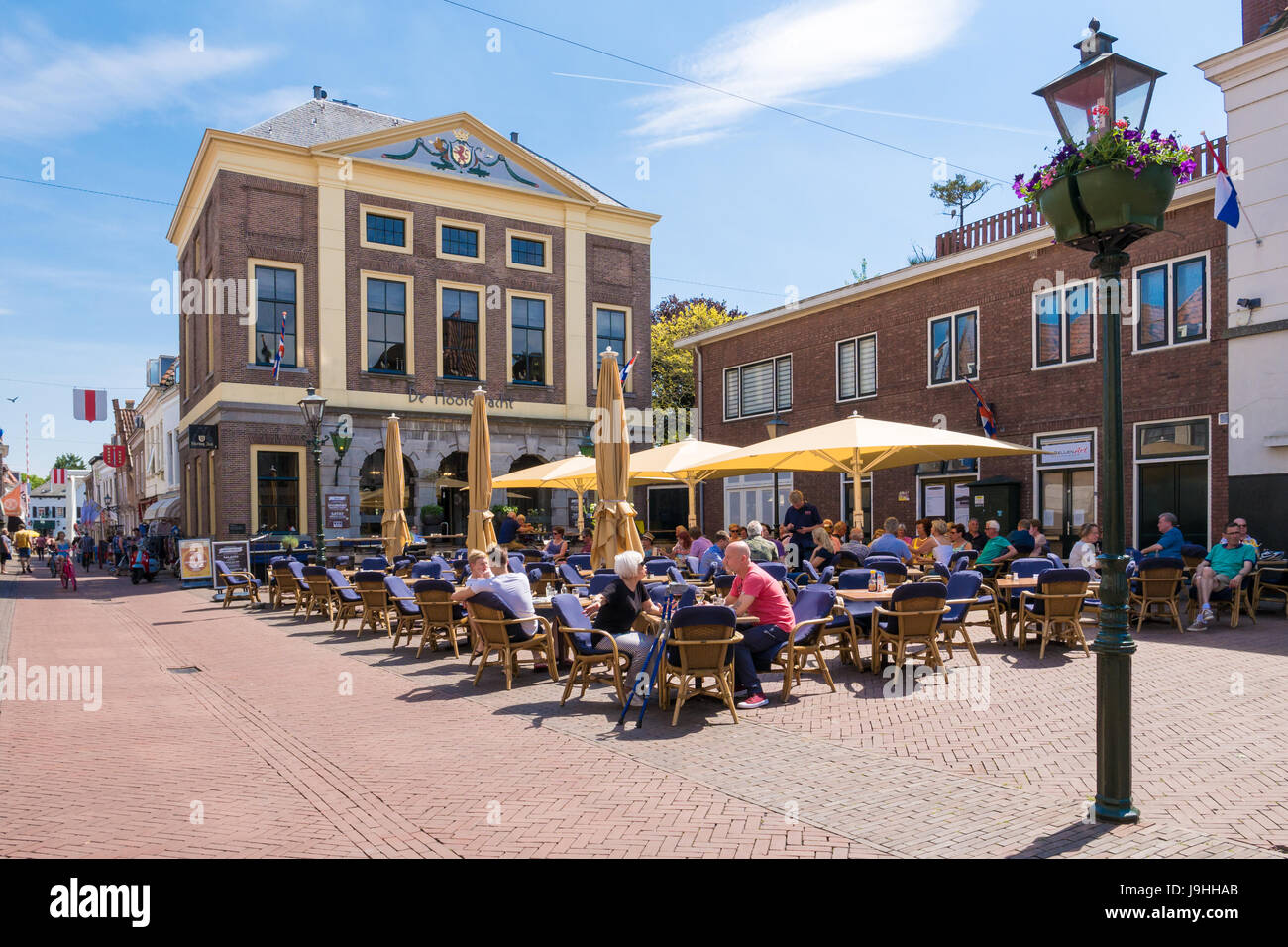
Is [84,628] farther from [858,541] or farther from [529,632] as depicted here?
[858,541]

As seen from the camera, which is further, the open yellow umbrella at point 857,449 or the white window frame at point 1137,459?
the white window frame at point 1137,459

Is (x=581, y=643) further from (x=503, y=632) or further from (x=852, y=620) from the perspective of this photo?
(x=852, y=620)

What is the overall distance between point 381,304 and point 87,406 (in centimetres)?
2515

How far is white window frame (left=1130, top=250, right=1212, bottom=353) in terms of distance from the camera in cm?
1479

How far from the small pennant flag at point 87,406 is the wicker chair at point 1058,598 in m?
45.7

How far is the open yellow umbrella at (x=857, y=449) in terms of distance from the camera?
11.8 meters

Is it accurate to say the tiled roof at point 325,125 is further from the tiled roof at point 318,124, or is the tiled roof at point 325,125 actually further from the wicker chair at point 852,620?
the wicker chair at point 852,620

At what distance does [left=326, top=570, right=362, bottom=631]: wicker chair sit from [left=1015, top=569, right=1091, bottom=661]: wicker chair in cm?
847

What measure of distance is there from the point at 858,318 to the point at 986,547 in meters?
9.97

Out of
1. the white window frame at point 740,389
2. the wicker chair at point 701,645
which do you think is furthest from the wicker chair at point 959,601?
the white window frame at point 740,389

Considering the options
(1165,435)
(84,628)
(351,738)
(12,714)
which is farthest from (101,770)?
(1165,435)

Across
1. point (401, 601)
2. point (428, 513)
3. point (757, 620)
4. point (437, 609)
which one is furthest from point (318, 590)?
point (428, 513)

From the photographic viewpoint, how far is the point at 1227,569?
11.6 m

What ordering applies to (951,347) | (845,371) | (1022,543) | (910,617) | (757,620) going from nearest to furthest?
1. (757,620)
2. (910,617)
3. (1022,543)
4. (951,347)
5. (845,371)
